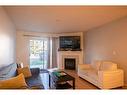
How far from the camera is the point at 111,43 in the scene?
192 inches

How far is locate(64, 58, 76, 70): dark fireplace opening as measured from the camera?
25.0ft

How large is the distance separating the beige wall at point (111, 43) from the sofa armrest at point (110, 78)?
1.31 feet

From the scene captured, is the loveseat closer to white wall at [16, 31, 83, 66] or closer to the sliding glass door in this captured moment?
white wall at [16, 31, 83, 66]

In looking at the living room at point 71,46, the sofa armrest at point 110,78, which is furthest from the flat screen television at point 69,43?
the sofa armrest at point 110,78

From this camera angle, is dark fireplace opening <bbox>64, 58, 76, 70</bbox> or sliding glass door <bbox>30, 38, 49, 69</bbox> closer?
sliding glass door <bbox>30, 38, 49, 69</bbox>

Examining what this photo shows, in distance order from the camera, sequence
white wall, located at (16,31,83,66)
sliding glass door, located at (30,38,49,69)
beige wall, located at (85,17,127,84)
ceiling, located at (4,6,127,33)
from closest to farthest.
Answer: ceiling, located at (4,6,127,33), beige wall, located at (85,17,127,84), white wall, located at (16,31,83,66), sliding glass door, located at (30,38,49,69)

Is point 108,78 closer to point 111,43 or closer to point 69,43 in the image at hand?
point 111,43

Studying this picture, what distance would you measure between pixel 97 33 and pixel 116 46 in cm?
151

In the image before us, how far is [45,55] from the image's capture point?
7793mm

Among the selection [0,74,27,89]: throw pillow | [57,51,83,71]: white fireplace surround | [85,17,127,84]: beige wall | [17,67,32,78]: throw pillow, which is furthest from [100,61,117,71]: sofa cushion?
[0,74,27,89]: throw pillow

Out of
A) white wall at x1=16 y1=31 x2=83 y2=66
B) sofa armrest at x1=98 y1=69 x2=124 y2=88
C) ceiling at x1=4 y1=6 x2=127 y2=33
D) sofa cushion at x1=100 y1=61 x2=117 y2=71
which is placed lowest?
sofa armrest at x1=98 y1=69 x2=124 y2=88

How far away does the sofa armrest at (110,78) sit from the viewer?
3.79 meters
